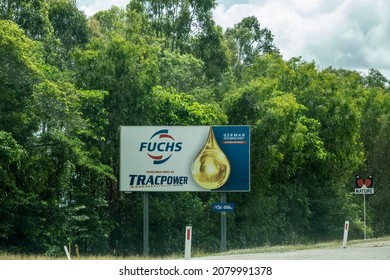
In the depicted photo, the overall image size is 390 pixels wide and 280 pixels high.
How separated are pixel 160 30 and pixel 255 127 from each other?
2259 centimetres

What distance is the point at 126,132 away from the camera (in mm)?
43531

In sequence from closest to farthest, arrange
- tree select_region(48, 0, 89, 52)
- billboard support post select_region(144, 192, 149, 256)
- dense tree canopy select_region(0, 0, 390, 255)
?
1. dense tree canopy select_region(0, 0, 390, 255)
2. billboard support post select_region(144, 192, 149, 256)
3. tree select_region(48, 0, 89, 52)

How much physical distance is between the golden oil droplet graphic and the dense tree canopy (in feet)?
19.8

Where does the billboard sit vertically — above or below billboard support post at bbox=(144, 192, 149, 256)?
above

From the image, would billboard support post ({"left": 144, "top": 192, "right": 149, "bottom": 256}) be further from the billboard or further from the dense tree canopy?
the dense tree canopy

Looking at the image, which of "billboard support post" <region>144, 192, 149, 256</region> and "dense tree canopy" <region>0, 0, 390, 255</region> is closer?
"dense tree canopy" <region>0, 0, 390, 255</region>

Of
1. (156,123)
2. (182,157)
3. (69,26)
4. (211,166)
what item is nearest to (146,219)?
(182,157)

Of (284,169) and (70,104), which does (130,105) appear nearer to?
(70,104)

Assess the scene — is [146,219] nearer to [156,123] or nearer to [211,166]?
[211,166]

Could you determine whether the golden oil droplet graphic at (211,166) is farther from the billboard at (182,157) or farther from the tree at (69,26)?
the tree at (69,26)

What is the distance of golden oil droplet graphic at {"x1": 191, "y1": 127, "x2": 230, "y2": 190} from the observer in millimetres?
43969

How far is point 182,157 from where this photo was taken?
144 ft

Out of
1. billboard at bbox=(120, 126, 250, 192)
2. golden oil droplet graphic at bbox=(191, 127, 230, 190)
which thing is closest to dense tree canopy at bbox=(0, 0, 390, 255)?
billboard at bbox=(120, 126, 250, 192)
